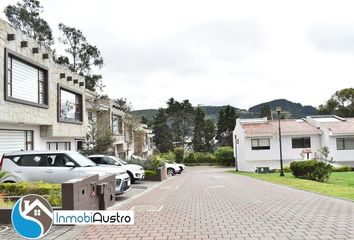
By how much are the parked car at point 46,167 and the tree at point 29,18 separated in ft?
106

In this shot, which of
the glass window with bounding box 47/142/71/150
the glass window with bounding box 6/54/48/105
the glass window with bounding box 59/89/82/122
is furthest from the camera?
the glass window with bounding box 59/89/82/122

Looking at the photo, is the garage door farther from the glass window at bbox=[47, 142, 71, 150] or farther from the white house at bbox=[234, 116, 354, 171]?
the white house at bbox=[234, 116, 354, 171]

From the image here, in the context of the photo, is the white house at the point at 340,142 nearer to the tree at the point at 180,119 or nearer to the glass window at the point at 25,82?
the glass window at the point at 25,82

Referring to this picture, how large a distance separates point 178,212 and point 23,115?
10200mm

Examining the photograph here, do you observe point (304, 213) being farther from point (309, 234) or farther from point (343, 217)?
point (309, 234)

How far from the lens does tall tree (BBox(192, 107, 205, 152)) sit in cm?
8731

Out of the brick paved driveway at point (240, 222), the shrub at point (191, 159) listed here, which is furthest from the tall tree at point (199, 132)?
the brick paved driveway at point (240, 222)

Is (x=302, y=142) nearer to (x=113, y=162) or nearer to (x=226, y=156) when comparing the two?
(x=226, y=156)

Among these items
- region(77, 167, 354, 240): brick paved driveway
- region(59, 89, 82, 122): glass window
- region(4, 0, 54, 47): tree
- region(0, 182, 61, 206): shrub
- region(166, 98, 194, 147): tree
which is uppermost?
region(4, 0, 54, 47): tree

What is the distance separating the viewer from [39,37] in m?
45.4

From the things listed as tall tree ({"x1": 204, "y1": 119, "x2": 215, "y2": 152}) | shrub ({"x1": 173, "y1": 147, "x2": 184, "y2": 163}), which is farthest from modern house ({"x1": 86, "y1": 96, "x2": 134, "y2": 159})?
tall tree ({"x1": 204, "y1": 119, "x2": 215, "y2": 152})

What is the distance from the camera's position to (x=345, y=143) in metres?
43.2

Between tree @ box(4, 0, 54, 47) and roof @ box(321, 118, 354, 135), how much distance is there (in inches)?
1384

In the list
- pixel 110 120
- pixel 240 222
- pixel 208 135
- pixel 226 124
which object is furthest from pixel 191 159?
pixel 240 222
